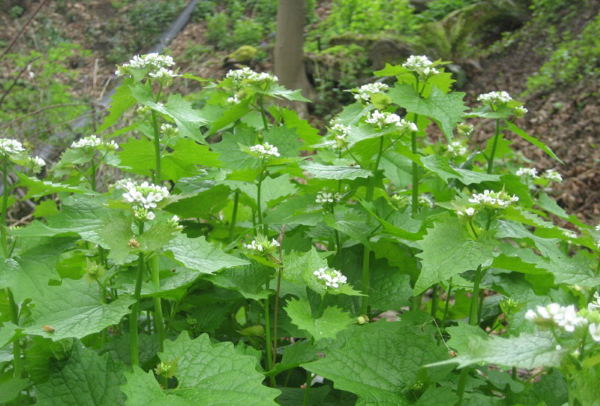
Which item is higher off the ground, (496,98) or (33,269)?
(496,98)

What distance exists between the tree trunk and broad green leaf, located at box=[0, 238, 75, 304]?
5.79 metres

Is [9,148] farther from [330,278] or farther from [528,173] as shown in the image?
[528,173]

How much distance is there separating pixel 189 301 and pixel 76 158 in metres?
0.71

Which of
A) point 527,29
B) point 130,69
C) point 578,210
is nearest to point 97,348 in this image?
point 130,69

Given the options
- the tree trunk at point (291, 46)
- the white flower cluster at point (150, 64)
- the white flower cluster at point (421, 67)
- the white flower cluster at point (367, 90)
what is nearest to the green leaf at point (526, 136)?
the white flower cluster at point (421, 67)

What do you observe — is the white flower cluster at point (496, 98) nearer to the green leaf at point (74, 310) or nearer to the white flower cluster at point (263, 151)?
the white flower cluster at point (263, 151)

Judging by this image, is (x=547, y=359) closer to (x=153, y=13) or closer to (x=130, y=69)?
(x=130, y=69)

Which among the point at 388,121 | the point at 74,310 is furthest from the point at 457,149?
the point at 74,310

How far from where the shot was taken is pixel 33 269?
149cm

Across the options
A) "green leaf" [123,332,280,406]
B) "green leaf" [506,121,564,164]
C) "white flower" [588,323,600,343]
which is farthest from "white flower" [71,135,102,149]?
"white flower" [588,323,600,343]

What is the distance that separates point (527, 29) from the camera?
864 centimetres

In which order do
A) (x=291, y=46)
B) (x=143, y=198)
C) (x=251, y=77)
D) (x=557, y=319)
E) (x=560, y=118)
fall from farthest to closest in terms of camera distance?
1. (x=291, y=46)
2. (x=560, y=118)
3. (x=251, y=77)
4. (x=143, y=198)
5. (x=557, y=319)

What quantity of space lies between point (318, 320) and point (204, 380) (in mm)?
337

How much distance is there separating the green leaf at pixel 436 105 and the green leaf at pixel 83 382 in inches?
48.1
